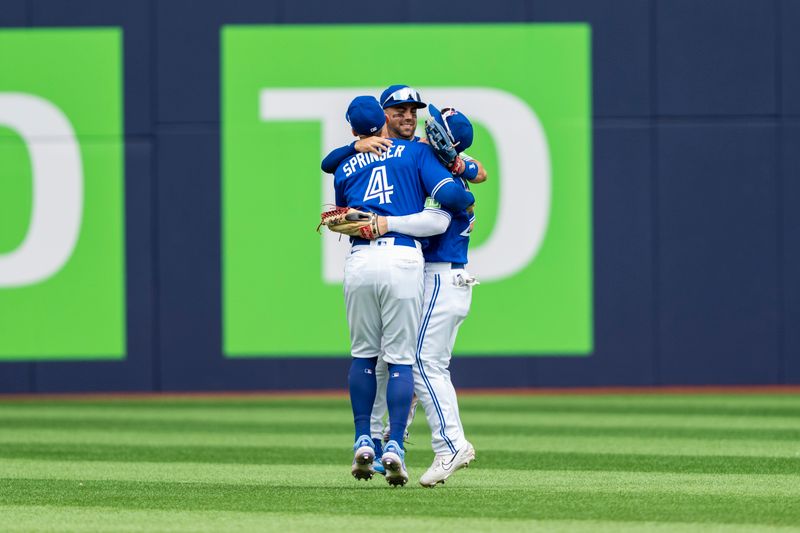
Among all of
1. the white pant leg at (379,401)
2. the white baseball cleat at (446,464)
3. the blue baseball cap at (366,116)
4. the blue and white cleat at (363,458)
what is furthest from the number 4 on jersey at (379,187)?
the white baseball cleat at (446,464)

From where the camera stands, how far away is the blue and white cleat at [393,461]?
294 inches

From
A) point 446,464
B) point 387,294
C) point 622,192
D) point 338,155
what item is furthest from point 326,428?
point 622,192

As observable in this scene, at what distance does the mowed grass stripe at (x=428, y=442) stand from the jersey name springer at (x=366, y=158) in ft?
10.0

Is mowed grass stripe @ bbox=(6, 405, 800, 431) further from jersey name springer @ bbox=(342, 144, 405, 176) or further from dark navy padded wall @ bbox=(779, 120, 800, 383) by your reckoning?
jersey name springer @ bbox=(342, 144, 405, 176)

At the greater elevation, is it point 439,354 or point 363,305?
point 363,305

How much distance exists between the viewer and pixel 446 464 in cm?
770

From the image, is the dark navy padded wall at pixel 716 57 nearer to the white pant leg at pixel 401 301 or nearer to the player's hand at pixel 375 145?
the player's hand at pixel 375 145

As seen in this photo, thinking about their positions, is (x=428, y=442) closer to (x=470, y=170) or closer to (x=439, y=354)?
(x=439, y=354)

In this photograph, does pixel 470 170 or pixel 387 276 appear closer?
pixel 387 276

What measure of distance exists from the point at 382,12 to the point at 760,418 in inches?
251

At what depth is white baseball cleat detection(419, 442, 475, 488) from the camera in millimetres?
7699

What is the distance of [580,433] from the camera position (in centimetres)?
1188

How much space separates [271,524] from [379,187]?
204cm

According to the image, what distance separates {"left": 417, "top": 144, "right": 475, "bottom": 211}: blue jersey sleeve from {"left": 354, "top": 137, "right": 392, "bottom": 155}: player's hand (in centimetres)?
18
